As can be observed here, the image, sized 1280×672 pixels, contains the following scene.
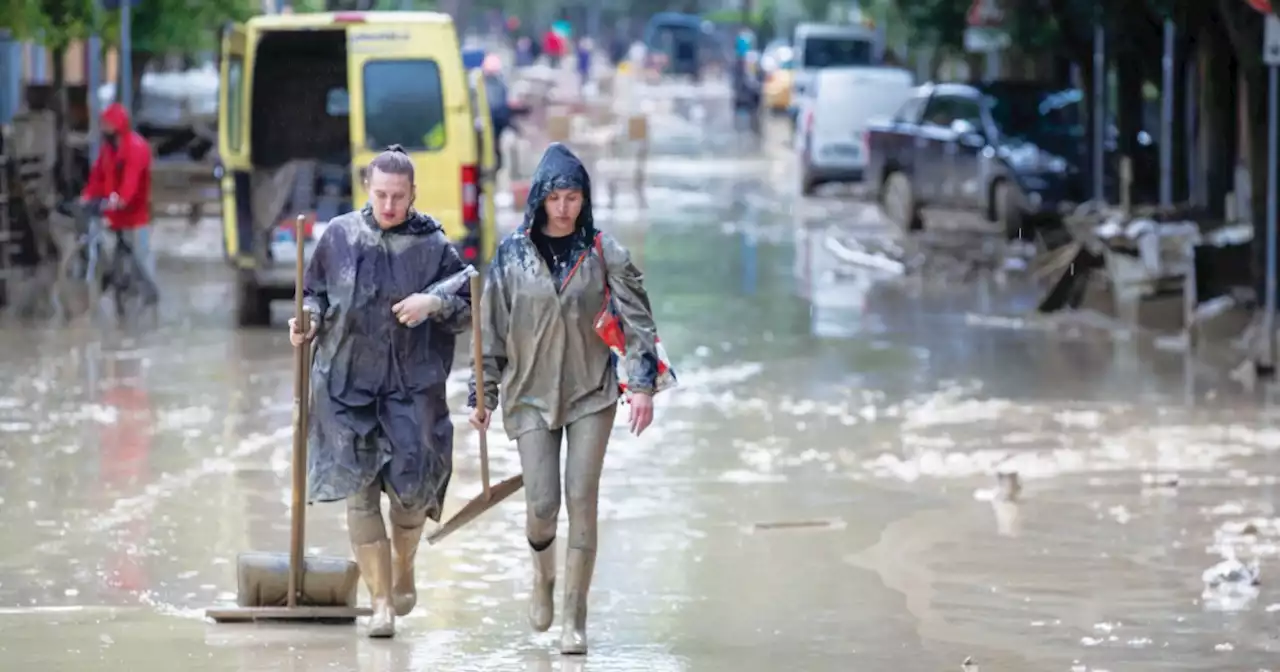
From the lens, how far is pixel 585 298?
8.25 meters

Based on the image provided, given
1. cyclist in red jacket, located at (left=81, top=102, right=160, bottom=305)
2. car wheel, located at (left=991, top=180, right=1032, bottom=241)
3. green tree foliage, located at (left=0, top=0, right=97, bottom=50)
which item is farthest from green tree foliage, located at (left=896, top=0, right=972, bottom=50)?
cyclist in red jacket, located at (left=81, top=102, right=160, bottom=305)

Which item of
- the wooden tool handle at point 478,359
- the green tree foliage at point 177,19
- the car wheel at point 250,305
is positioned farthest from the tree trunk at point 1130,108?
the wooden tool handle at point 478,359

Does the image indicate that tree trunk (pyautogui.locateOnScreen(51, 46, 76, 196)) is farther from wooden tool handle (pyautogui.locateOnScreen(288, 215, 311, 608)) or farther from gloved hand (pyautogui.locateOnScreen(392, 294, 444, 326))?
gloved hand (pyautogui.locateOnScreen(392, 294, 444, 326))

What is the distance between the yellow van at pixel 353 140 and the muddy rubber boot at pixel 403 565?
32.5ft

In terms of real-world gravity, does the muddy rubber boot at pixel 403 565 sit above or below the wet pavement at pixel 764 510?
above

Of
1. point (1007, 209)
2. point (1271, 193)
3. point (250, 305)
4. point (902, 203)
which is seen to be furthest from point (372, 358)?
point (902, 203)

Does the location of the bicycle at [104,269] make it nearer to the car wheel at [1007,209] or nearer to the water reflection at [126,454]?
the water reflection at [126,454]

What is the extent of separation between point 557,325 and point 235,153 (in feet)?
37.7

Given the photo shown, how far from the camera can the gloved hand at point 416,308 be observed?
823 centimetres

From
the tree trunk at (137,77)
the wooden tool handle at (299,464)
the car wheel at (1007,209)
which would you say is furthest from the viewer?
the tree trunk at (137,77)

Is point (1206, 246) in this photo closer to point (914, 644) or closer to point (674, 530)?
point (674, 530)

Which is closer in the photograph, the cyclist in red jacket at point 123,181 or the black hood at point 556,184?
the black hood at point 556,184

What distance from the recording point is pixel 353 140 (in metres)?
18.8

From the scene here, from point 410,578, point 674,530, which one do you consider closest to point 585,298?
point 410,578
